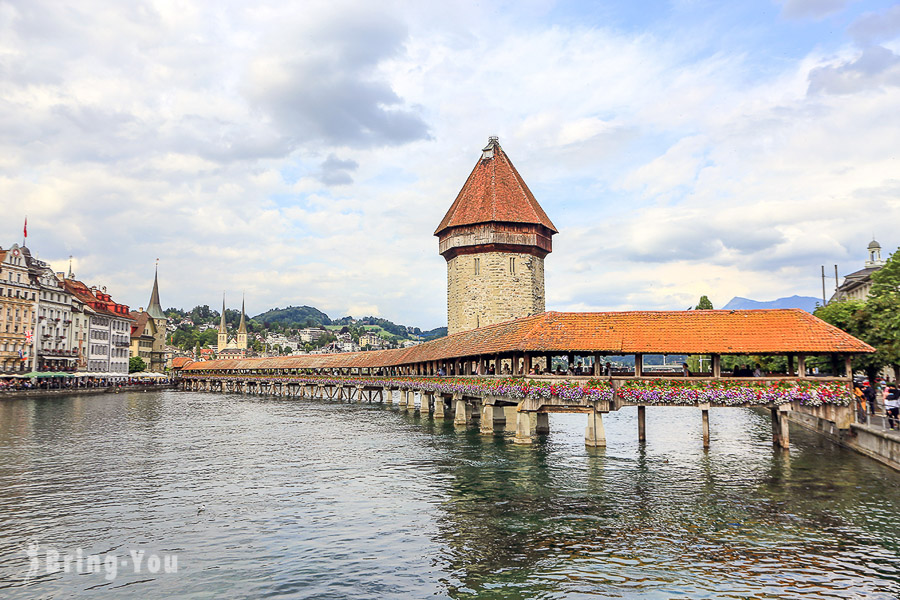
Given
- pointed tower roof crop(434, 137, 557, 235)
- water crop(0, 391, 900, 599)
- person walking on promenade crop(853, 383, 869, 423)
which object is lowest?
water crop(0, 391, 900, 599)

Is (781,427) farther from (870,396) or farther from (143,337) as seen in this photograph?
(143,337)

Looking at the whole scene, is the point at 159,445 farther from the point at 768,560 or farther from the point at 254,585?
the point at 768,560

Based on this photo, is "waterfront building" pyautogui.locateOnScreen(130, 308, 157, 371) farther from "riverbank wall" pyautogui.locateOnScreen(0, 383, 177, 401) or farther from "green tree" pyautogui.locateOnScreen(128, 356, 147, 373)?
"riverbank wall" pyautogui.locateOnScreen(0, 383, 177, 401)

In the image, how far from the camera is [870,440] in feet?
67.7

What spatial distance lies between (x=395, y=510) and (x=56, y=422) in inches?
1269

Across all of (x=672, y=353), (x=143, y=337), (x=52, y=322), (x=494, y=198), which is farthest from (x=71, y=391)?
(x=672, y=353)

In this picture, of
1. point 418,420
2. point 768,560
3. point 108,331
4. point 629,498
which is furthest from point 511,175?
point 108,331

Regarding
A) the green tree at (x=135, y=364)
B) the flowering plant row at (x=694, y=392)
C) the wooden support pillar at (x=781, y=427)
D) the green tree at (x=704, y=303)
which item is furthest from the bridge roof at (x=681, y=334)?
the green tree at (x=135, y=364)

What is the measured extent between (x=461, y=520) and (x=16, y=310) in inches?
2973

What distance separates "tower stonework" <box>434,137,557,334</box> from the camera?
50.0 metres

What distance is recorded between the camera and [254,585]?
411 inches

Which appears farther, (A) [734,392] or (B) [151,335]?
(B) [151,335]

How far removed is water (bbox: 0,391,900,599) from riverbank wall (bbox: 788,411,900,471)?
1.69ft

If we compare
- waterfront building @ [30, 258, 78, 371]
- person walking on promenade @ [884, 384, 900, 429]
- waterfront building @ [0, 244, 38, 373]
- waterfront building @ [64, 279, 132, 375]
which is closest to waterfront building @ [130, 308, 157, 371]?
waterfront building @ [64, 279, 132, 375]
